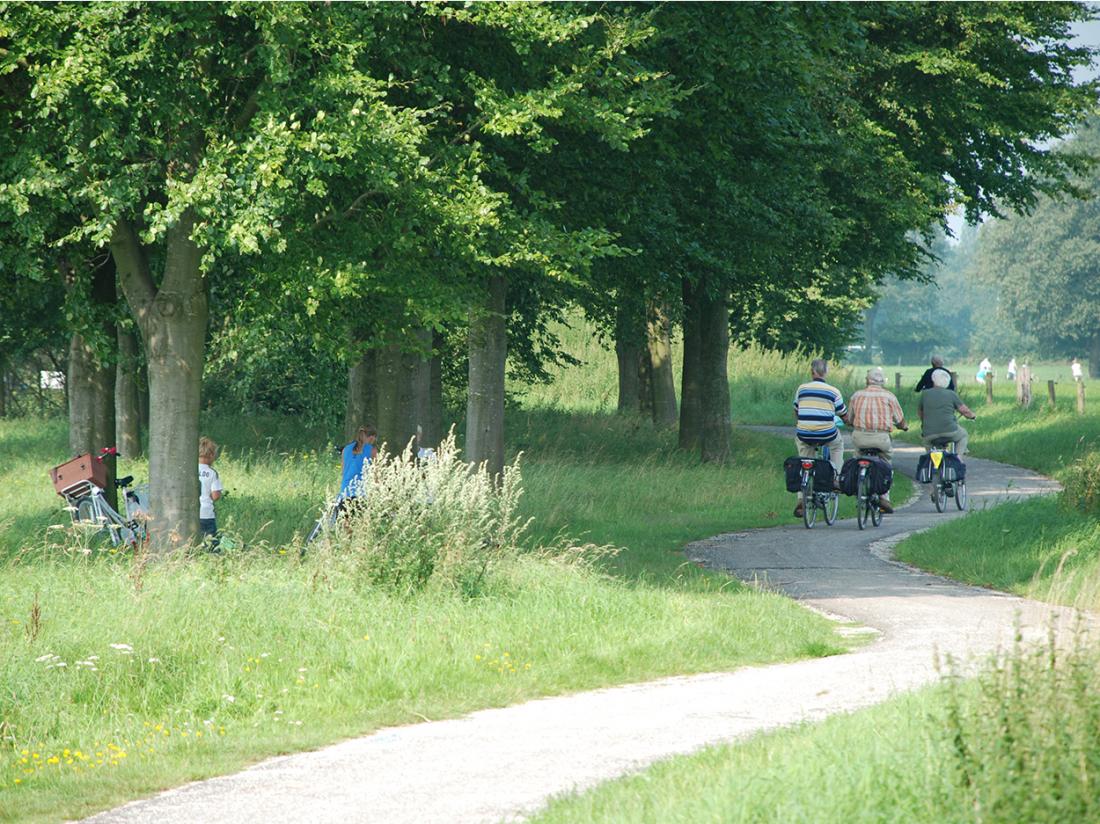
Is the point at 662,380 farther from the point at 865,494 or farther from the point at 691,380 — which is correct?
the point at 865,494

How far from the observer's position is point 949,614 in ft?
37.2

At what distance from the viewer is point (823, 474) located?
60.1ft

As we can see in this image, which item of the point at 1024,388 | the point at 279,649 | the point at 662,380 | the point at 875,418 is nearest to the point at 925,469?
the point at 875,418

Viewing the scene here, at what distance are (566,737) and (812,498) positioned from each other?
11.5 meters

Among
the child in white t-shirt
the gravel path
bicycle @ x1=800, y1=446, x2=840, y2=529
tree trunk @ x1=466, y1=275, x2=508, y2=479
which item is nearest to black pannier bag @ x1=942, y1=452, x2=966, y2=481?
bicycle @ x1=800, y1=446, x2=840, y2=529

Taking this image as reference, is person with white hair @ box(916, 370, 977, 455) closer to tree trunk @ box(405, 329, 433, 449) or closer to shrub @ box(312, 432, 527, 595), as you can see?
tree trunk @ box(405, 329, 433, 449)

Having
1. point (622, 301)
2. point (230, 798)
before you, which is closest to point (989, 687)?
point (230, 798)

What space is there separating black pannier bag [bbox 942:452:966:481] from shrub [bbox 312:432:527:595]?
953 centimetres

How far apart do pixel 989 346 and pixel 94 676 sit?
142 meters

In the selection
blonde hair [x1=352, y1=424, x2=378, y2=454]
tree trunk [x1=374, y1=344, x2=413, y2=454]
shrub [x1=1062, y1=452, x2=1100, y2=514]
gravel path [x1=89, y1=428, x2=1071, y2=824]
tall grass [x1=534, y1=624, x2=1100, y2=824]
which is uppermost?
tree trunk [x1=374, y1=344, x2=413, y2=454]

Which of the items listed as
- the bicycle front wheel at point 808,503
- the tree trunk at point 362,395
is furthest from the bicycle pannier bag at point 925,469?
the tree trunk at point 362,395

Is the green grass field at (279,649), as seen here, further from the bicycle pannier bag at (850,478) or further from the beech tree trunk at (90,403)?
the bicycle pannier bag at (850,478)

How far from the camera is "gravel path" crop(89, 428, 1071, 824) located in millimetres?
6332

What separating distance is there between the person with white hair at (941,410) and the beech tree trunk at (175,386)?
10963 millimetres
